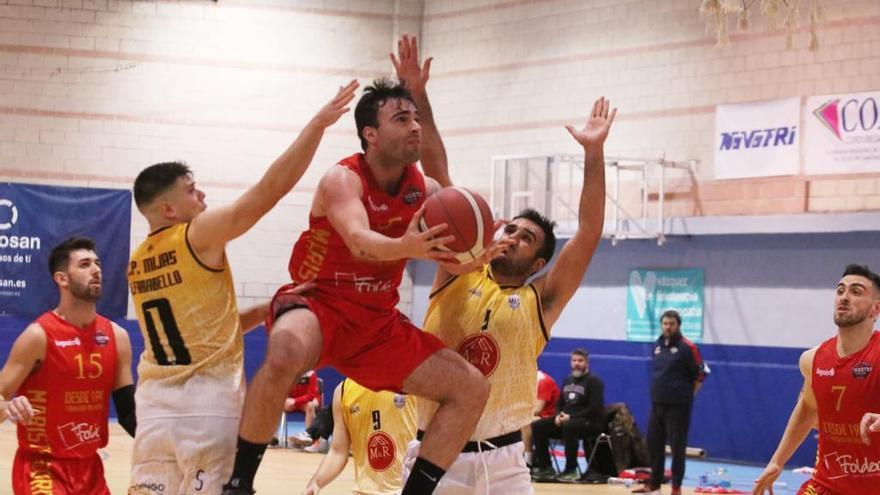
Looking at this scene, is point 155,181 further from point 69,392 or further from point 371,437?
point 371,437

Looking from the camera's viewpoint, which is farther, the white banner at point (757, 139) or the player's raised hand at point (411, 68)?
the white banner at point (757, 139)

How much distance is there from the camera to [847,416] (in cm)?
751

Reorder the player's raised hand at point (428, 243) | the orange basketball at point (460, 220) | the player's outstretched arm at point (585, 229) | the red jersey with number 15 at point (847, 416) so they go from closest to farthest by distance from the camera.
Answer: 1. the player's raised hand at point (428, 243)
2. the orange basketball at point (460, 220)
3. the player's outstretched arm at point (585, 229)
4. the red jersey with number 15 at point (847, 416)

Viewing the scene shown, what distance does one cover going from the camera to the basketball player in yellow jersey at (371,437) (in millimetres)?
7781

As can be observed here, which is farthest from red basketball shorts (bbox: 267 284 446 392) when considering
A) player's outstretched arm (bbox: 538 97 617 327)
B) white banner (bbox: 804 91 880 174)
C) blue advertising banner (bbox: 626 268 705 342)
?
blue advertising banner (bbox: 626 268 705 342)

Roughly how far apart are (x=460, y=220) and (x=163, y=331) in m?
1.30

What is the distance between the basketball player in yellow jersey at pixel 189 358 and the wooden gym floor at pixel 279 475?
6.77 m

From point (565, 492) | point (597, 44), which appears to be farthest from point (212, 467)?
point (597, 44)

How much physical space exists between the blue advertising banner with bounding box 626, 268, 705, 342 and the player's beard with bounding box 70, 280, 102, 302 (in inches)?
467

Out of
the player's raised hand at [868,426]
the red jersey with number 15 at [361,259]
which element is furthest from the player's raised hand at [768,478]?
the red jersey with number 15 at [361,259]

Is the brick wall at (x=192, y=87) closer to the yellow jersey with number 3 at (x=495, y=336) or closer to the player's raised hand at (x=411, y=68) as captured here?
the player's raised hand at (x=411, y=68)

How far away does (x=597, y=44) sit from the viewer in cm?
1964

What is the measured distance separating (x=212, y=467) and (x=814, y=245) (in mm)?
12567

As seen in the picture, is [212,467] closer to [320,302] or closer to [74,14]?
[320,302]
